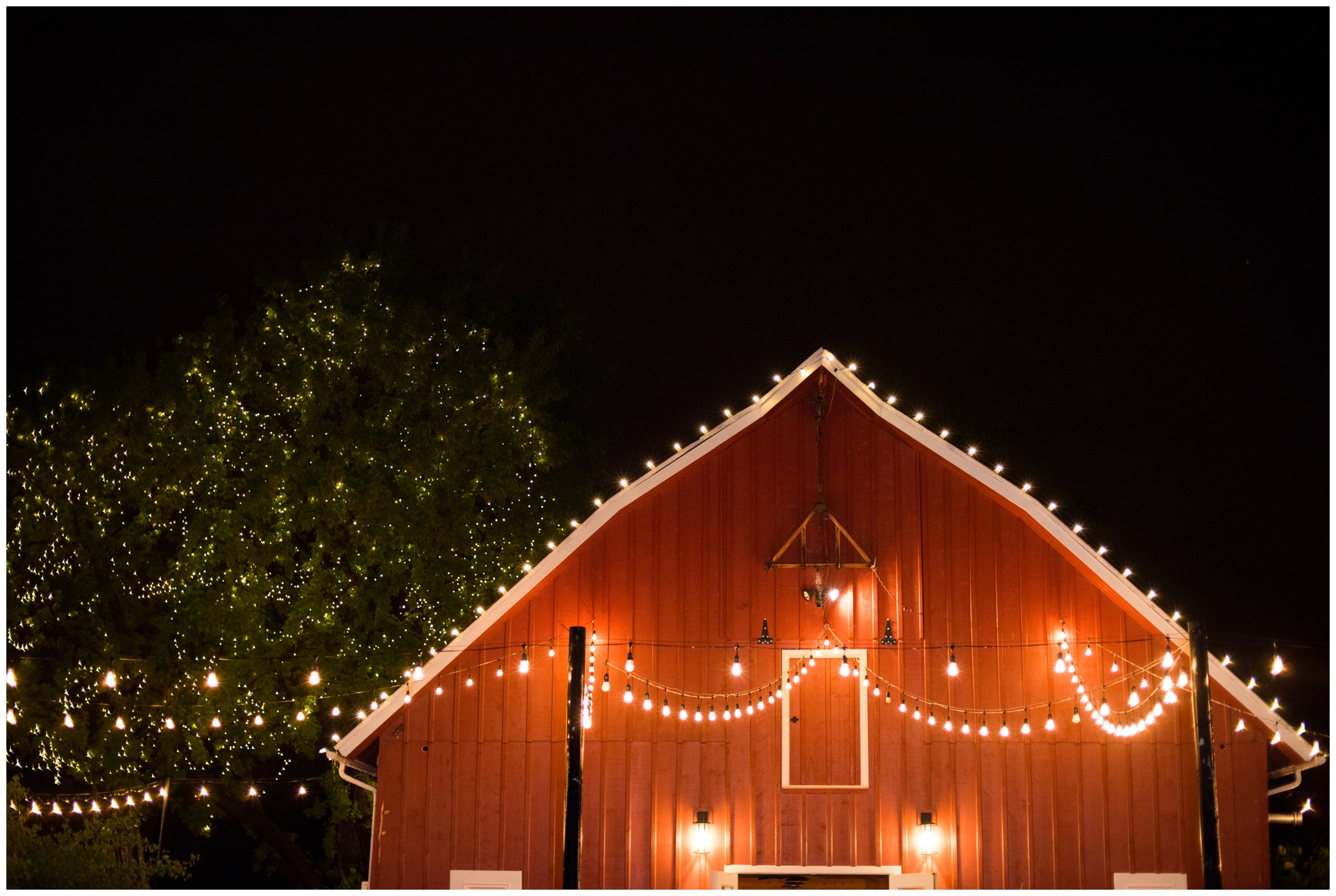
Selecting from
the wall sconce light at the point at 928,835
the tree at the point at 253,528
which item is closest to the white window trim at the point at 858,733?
the wall sconce light at the point at 928,835

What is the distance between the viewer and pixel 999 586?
14469 millimetres

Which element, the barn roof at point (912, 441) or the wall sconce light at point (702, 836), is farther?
the wall sconce light at point (702, 836)

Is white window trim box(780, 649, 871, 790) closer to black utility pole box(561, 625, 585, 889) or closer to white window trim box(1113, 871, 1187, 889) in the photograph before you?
black utility pole box(561, 625, 585, 889)

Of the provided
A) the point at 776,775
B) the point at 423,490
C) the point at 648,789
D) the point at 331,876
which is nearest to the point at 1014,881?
the point at 776,775

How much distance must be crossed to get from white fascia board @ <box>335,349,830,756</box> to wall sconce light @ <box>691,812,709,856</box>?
10.5 feet

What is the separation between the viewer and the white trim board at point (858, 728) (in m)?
14.1

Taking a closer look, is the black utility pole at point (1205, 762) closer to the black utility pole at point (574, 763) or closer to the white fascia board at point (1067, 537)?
the white fascia board at point (1067, 537)

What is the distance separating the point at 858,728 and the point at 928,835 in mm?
1363

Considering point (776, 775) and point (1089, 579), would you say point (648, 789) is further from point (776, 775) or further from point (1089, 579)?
point (1089, 579)

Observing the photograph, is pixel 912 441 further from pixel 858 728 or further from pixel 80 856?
pixel 80 856

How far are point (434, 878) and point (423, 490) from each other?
812 cm

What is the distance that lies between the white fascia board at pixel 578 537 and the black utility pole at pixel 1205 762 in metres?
5.17

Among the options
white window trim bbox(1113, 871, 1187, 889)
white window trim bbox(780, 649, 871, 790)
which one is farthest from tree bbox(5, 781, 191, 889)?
white window trim bbox(1113, 871, 1187, 889)

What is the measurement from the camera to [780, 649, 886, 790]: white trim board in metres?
14.1
